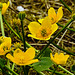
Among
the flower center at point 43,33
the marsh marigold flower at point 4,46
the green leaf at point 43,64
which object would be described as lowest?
the green leaf at point 43,64

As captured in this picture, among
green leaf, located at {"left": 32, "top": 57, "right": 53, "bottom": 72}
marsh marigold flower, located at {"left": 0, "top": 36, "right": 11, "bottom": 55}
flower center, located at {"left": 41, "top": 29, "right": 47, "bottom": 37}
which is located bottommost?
green leaf, located at {"left": 32, "top": 57, "right": 53, "bottom": 72}

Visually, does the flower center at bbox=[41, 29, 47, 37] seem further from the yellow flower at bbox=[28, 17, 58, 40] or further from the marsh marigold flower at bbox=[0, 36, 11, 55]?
the marsh marigold flower at bbox=[0, 36, 11, 55]

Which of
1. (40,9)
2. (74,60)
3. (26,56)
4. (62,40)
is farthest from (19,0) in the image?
(26,56)

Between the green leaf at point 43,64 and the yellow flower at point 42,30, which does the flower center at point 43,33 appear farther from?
the green leaf at point 43,64

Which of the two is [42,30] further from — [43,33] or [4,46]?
[4,46]

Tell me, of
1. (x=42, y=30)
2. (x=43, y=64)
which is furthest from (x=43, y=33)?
(x=43, y=64)

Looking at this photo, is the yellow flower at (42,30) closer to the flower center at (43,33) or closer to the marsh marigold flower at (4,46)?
the flower center at (43,33)

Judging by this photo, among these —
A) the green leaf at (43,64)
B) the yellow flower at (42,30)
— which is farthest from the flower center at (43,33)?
the green leaf at (43,64)

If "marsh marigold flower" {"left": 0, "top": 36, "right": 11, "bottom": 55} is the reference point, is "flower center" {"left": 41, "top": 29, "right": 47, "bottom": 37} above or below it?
above

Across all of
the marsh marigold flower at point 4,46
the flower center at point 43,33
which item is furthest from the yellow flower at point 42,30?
the marsh marigold flower at point 4,46

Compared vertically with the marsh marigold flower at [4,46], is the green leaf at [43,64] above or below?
below

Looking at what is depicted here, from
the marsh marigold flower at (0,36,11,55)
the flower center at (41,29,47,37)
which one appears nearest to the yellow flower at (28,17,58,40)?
the flower center at (41,29,47,37)
